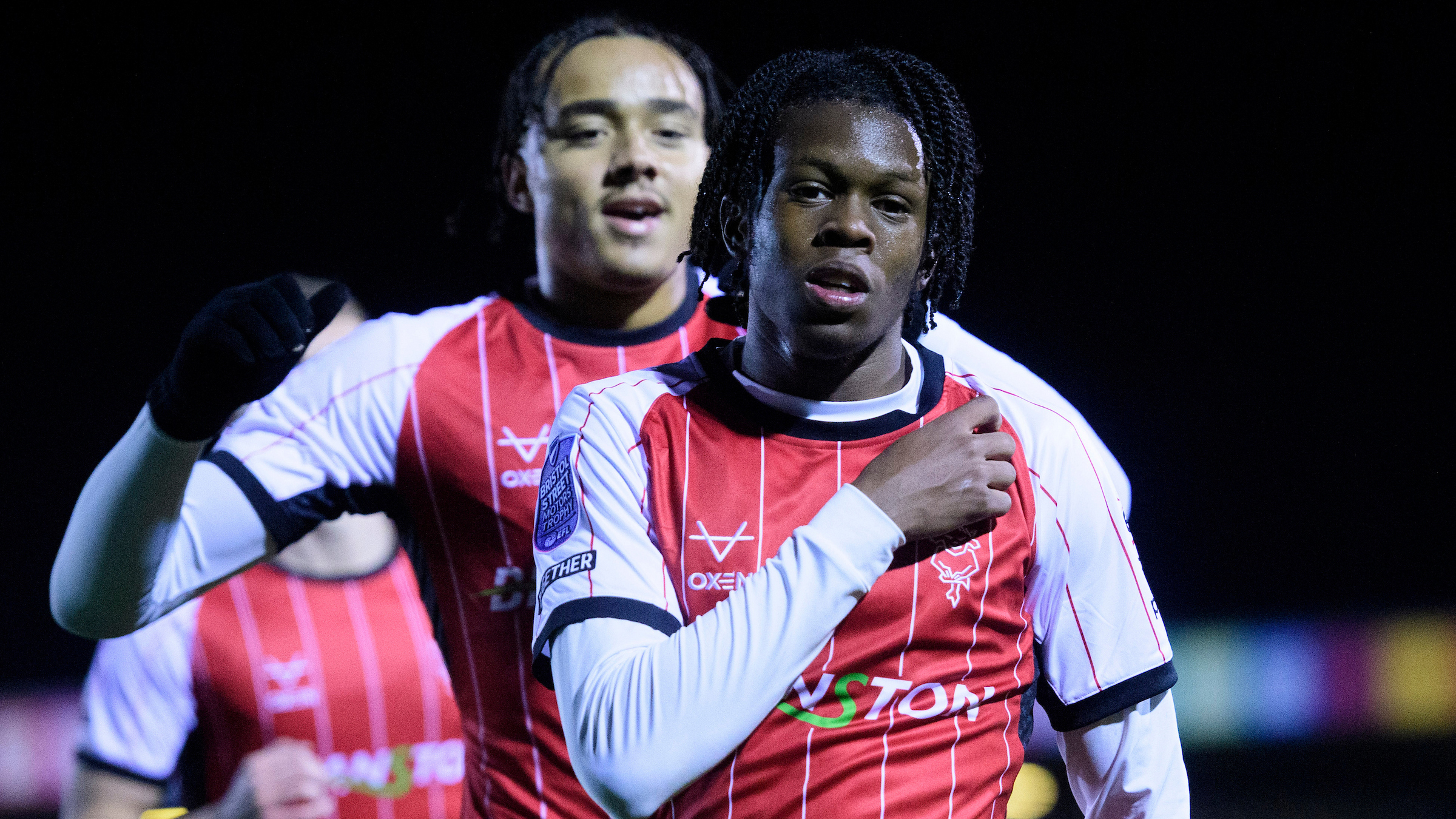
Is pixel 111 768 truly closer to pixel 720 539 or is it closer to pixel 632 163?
pixel 632 163

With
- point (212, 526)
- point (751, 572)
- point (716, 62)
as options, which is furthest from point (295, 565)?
point (751, 572)

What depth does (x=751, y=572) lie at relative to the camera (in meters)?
1.06

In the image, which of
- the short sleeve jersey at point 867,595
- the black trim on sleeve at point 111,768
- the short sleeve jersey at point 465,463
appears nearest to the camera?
the short sleeve jersey at point 867,595

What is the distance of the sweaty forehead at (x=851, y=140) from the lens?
3.56 ft

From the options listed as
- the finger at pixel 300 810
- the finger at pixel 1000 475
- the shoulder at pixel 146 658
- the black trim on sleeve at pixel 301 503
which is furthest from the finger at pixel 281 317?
the shoulder at pixel 146 658

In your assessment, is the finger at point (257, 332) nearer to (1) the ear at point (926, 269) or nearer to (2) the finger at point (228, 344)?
(2) the finger at point (228, 344)

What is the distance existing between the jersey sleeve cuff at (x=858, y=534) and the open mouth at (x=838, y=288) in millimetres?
177

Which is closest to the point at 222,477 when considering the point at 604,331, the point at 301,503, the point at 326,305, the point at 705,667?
the point at 301,503

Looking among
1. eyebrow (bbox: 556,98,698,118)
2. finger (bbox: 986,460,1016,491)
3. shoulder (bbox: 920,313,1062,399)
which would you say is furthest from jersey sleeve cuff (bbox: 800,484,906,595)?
eyebrow (bbox: 556,98,698,118)

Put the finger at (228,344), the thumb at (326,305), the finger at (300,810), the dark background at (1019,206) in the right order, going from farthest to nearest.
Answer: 1. the dark background at (1019,206)
2. the finger at (300,810)
3. the thumb at (326,305)
4. the finger at (228,344)

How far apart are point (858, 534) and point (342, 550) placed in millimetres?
1875

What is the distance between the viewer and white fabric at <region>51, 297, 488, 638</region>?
133 centimetres

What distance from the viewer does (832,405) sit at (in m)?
1.14

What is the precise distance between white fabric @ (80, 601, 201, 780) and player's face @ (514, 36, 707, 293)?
1218 mm
